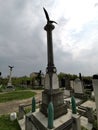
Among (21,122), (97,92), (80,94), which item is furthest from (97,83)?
(80,94)

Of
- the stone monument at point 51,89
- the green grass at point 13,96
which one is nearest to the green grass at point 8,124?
the stone monument at point 51,89

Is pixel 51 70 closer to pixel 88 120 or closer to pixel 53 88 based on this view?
pixel 53 88

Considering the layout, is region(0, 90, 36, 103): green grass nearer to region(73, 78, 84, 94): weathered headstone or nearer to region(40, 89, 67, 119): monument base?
region(73, 78, 84, 94): weathered headstone

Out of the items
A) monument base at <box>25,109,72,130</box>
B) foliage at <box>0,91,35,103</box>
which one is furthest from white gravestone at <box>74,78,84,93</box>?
monument base at <box>25,109,72,130</box>

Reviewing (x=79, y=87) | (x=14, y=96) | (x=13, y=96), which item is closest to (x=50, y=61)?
(x=79, y=87)

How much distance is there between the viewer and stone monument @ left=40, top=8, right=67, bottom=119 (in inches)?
243

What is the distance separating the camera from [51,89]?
20.9 feet

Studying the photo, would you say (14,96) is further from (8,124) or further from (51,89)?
(51,89)

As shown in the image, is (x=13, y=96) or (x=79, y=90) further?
(x=13, y=96)

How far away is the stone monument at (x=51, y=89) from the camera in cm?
617

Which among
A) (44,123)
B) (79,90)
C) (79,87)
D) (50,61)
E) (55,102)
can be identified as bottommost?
(44,123)

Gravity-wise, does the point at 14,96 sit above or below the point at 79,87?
below

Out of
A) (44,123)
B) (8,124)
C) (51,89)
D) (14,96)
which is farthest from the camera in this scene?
(14,96)

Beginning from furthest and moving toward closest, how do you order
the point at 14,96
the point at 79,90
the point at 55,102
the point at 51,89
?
1. the point at 14,96
2. the point at 79,90
3. the point at 51,89
4. the point at 55,102
